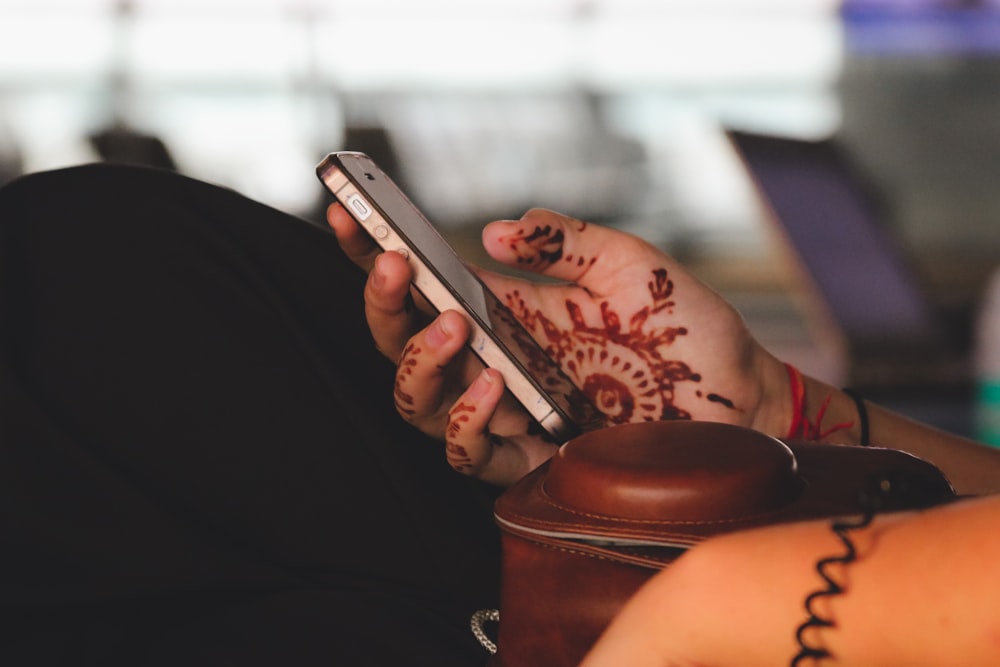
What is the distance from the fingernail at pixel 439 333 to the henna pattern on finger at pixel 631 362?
0.39 feet

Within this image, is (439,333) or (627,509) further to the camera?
(439,333)

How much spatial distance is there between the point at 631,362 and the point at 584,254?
0.09 m

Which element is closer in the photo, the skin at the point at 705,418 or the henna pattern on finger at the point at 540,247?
the skin at the point at 705,418

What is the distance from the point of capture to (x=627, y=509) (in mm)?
463

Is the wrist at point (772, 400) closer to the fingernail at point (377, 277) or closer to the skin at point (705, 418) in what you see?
the skin at point (705, 418)

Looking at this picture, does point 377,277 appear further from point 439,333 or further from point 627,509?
point 627,509

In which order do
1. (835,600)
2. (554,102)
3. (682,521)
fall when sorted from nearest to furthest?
(835,600)
(682,521)
(554,102)

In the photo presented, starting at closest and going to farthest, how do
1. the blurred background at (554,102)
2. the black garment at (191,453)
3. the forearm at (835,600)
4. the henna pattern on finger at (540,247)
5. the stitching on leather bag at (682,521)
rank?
the forearm at (835,600) → the stitching on leather bag at (682,521) → the black garment at (191,453) → the henna pattern on finger at (540,247) → the blurred background at (554,102)

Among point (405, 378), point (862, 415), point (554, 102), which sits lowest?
point (554, 102)

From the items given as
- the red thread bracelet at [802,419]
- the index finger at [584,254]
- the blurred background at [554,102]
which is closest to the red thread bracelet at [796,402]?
the red thread bracelet at [802,419]

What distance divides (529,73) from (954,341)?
15.2 ft

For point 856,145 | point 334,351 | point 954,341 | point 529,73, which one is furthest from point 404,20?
point 334,351

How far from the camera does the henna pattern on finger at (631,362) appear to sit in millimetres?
780

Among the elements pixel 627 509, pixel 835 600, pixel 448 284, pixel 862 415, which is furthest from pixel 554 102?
pixel 835 600
